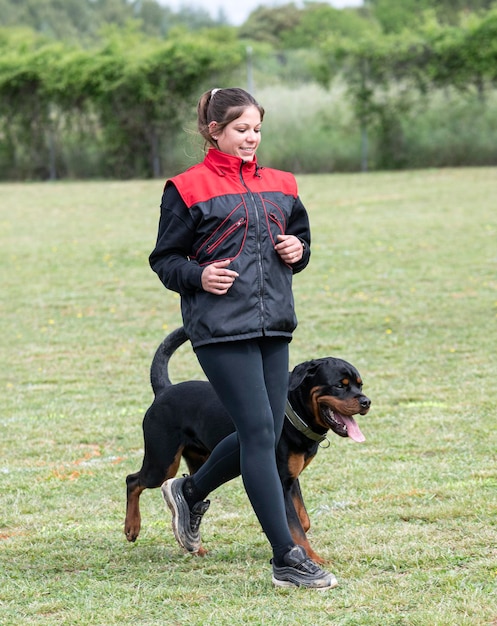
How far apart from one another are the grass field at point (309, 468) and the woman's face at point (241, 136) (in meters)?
1.69

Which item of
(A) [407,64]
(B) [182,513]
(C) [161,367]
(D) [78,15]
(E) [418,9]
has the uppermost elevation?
(D) [78,15]

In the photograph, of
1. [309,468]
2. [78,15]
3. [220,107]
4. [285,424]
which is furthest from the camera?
[78,15]

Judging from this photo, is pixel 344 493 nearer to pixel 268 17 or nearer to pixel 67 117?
pixel 67 117

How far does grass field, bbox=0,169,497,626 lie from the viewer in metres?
3.83

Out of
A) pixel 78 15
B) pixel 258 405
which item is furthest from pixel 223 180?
pixel 78 15

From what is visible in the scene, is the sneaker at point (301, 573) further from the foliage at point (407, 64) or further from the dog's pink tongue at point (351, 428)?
A: the foliage at point (407, 64)

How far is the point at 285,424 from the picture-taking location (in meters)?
4.20

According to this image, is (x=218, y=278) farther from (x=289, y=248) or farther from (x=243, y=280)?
(x=289, y=248)

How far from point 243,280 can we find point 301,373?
2.06 ft

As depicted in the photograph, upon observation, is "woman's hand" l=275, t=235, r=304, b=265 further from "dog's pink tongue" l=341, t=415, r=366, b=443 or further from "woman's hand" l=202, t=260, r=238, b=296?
"dog's pink tongue" l=341, t=415, r=366, b=443

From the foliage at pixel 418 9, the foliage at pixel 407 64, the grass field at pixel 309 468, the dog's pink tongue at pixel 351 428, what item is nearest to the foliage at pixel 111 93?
the foliage at pixel 407 64

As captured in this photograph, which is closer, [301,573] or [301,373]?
[301,573]

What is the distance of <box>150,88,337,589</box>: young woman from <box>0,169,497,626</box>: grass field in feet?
1.39

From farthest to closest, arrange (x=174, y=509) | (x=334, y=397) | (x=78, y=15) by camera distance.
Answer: (x=78, y=15)
(x=174, y=509)
(x=334, y=397)
